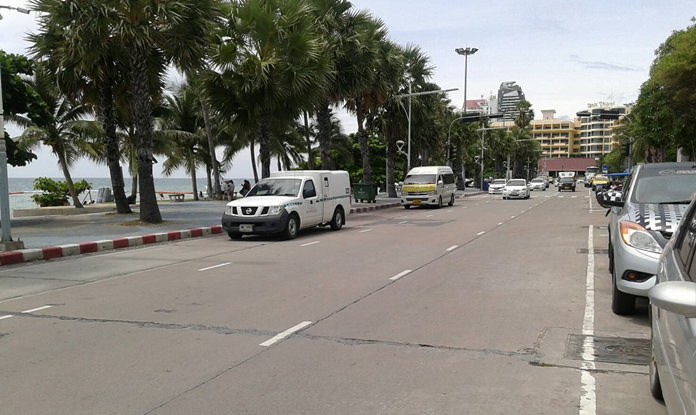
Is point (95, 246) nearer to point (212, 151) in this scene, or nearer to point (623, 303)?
point (623, 303)

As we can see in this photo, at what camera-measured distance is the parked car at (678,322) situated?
2.41 metres

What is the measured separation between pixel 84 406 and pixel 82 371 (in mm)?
871

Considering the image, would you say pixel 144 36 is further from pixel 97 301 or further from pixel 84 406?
pixel 84 406

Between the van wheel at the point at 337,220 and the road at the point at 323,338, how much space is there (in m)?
7.36

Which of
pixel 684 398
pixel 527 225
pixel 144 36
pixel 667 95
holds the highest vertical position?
pixel 144 36

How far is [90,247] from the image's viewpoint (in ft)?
46.7

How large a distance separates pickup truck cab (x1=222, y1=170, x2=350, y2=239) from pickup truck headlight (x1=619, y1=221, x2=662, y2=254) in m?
10.3

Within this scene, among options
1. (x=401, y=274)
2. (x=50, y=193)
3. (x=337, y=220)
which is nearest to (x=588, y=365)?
(x=401, y=274)

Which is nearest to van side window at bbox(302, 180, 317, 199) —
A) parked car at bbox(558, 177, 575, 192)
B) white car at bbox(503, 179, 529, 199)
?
white car at bbox(503, 179, 529, 199)

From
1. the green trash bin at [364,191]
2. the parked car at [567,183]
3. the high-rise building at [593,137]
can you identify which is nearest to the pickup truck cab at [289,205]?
the green trash bin at [364,191]

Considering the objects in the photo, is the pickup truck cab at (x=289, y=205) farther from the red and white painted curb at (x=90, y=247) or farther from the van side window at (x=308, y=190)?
the red and white painted curb at (x=90, y=247)

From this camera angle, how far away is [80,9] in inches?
685

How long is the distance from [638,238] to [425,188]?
24.5 metres

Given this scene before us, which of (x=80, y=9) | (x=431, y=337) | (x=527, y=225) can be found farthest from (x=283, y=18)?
(x=431, y=337)
